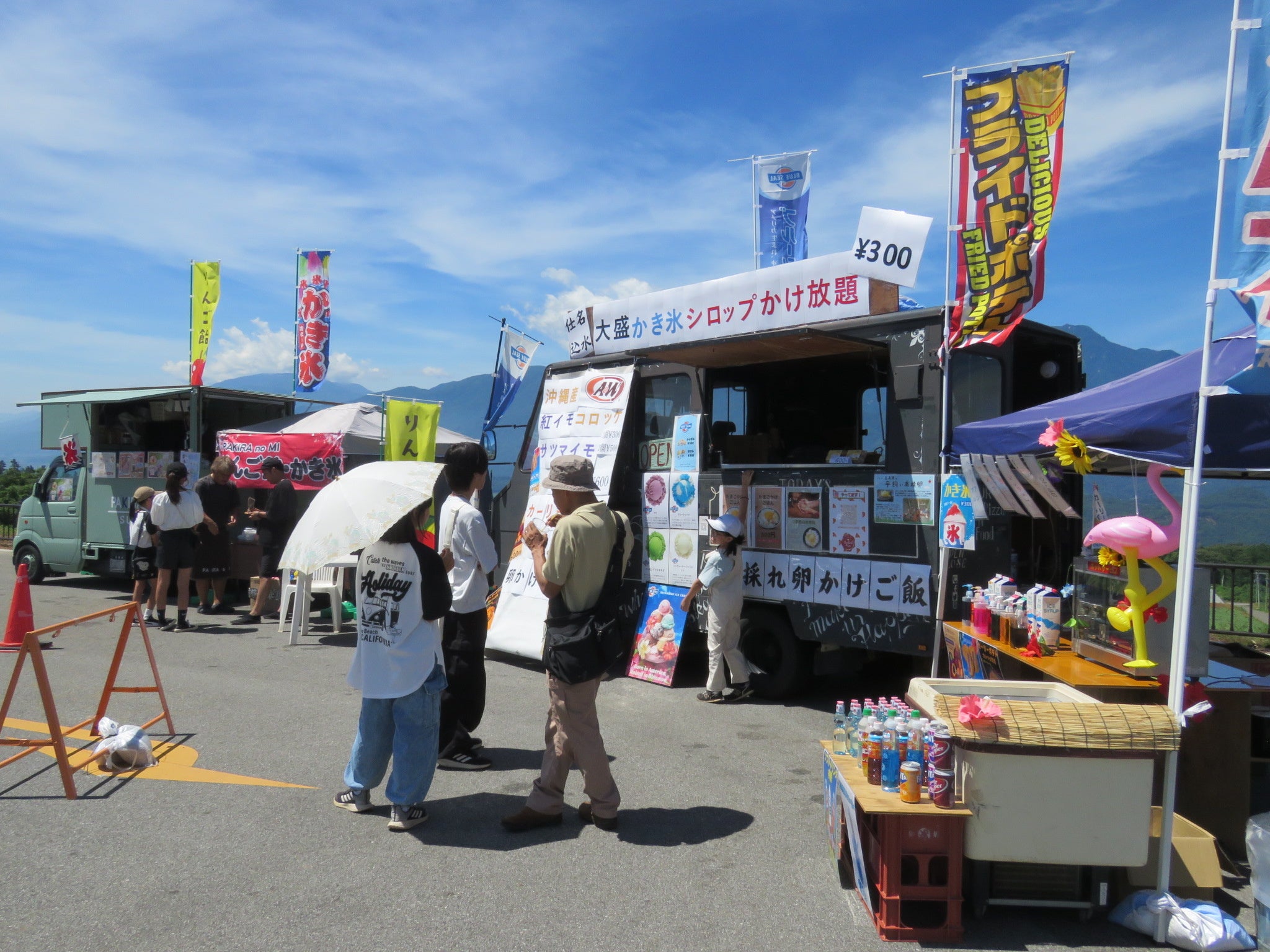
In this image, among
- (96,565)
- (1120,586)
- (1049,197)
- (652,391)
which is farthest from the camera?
(96,565)

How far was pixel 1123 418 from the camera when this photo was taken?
13.2ft

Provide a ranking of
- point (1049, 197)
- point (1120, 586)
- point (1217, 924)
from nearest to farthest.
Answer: point (1217, 924)
point (1120, 586)
point (1049, 197)

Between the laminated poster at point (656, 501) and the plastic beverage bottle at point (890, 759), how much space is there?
4.21 metres

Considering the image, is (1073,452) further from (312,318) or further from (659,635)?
(312,318)

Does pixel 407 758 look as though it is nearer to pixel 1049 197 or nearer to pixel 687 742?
pixel 687 742

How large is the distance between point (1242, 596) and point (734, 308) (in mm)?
6277

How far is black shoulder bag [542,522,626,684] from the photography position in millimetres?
4152

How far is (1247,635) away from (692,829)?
298 inches

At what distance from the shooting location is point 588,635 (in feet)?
13.6

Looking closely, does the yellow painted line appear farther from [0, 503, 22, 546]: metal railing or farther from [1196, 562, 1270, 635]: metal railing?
[0, 503, 22, 546]: metal railing

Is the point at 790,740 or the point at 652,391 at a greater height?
the point at 652,391

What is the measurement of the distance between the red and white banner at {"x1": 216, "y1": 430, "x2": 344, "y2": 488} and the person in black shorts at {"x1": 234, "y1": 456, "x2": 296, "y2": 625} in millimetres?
848

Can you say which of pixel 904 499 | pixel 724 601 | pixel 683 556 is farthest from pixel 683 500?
pixel 904 499

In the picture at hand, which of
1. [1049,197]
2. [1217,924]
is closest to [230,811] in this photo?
[1217,924]
